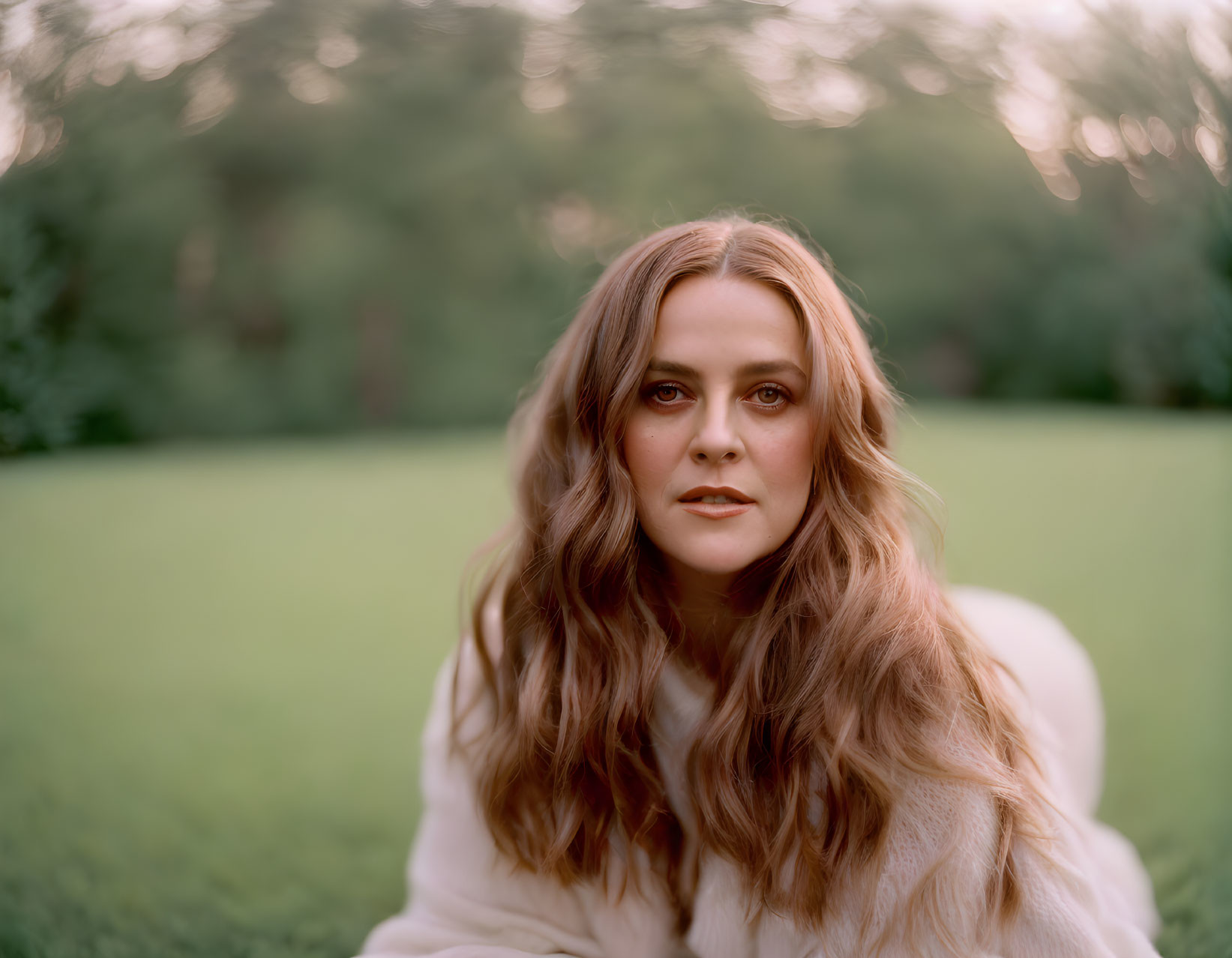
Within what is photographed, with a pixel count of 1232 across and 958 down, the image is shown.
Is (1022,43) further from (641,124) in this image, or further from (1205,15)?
(641,124)

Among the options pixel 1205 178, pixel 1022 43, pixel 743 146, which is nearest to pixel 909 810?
pixel 1205 178

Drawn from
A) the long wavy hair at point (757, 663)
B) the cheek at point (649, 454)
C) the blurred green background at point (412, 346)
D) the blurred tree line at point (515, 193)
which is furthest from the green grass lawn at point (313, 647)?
the cheek at point (649, 454)

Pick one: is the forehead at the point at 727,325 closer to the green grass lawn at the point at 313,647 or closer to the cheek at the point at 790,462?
the cheek at the point at 790,462

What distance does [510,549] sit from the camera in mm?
1032

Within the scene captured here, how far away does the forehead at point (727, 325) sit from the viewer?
815 mm

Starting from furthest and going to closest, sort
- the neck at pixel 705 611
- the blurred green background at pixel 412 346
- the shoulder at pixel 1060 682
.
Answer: the blurred green background at pixel 412 346 → the shoulder at pixel 1060 682 → the neck at pixel 705 611

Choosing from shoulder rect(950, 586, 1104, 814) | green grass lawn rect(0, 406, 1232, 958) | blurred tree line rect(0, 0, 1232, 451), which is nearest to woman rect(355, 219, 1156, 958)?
shoulder rect(950, 586, 1104, 814)

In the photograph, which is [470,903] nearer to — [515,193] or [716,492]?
[716,492]

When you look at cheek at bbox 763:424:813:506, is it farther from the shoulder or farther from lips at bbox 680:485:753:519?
the shoulder

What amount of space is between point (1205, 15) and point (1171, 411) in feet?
3.79

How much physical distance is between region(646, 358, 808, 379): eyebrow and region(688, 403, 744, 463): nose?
40 millimetres

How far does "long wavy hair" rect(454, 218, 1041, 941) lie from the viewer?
838mm

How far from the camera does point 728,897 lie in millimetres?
899

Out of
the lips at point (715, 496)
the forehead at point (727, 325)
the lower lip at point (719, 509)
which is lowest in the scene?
the lower lip at point (719, 509)
